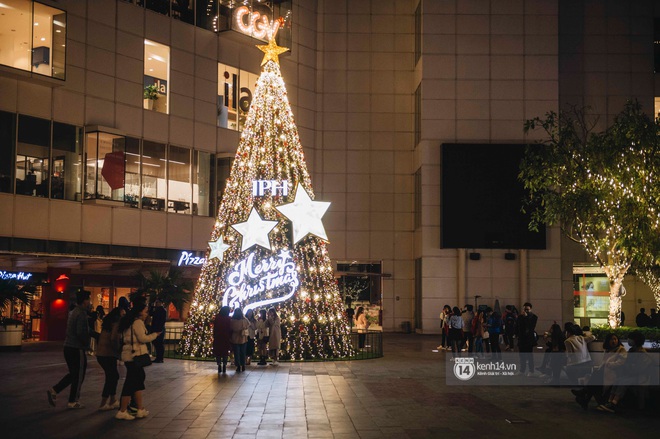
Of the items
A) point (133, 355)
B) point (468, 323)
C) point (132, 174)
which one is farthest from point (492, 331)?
point (132, 174)

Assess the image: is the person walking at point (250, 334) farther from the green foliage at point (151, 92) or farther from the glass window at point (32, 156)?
the green foliage at point (151, 92)

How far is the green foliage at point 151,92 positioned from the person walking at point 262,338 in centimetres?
1591

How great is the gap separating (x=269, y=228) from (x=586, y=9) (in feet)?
92.0

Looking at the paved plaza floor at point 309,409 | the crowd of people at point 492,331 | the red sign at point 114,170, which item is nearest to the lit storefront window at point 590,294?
the crowd of people at point 492,331

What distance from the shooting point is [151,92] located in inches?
1380

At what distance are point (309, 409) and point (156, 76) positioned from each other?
2459 cm

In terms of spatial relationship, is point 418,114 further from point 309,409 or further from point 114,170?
point 309,409

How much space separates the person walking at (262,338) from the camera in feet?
72.0

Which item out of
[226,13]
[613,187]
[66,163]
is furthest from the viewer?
[226,13]

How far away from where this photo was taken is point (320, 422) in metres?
12.4

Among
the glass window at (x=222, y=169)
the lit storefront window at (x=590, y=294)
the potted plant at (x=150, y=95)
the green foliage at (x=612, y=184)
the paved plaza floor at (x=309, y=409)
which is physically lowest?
the paved plaza floor at (x=309, y=409)

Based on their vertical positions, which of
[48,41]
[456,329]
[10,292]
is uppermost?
[48,41]

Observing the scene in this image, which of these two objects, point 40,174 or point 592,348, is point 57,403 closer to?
point 592,348

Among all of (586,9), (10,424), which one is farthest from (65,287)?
(586,9)
